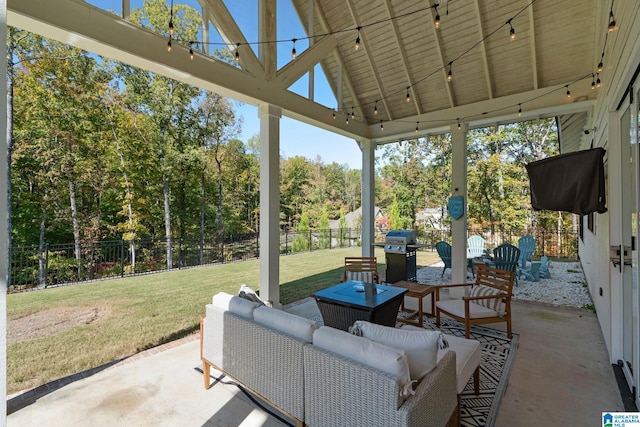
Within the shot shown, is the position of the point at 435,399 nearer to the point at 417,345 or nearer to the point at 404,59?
the point at 417,345

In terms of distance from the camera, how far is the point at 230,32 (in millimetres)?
3896

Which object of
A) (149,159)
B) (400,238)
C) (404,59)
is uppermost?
(404,59)

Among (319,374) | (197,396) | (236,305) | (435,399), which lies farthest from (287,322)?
(197,396)

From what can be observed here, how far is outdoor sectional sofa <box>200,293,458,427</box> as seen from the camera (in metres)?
1.61

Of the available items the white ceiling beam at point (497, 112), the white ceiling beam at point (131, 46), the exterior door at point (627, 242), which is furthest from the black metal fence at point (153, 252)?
the exterior door at point (627, 242)

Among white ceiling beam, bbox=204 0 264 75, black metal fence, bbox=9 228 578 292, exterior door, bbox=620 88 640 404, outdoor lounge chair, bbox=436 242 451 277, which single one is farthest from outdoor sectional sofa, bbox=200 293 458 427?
black metal fence, bbox=9 228 578 292

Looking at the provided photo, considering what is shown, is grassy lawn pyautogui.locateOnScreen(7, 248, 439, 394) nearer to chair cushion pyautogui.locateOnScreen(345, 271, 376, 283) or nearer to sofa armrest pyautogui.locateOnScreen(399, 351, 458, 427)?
chair cushion pyautogui.locateOnScreen(345, 271, 376, 283)

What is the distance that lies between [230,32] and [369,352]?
4118mm

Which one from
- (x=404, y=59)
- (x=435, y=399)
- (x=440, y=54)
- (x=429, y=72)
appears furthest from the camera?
(x=429, y=72)

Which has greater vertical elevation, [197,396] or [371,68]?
[371,68]

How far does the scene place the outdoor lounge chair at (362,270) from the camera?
5020 mm

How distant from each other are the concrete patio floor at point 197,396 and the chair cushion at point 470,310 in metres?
0.49

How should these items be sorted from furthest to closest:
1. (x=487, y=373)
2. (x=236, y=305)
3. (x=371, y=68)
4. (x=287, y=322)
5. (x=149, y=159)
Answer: (x=149, y=159) < (x=371, y=68) < (x=487, y=373) < (x=236, y=305) < (x=287, y=322)

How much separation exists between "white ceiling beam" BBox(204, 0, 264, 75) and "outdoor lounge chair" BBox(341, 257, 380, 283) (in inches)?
132
